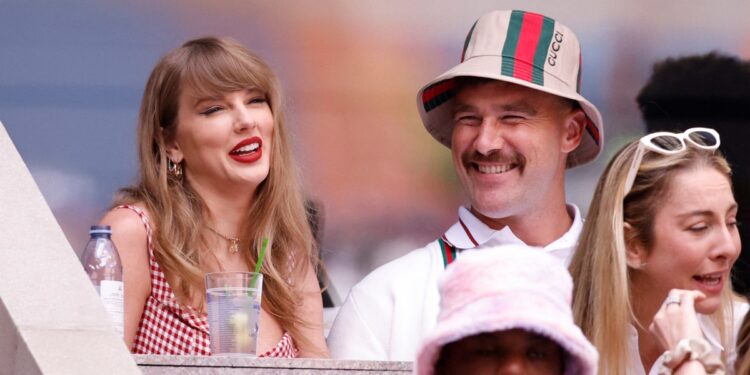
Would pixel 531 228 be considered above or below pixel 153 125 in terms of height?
below

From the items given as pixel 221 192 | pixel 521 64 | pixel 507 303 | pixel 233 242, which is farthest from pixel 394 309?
pixel 507 303

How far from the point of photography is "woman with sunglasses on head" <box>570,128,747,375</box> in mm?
4406

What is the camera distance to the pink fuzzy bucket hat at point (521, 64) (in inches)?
203

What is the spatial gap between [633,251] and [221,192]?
4.15 ft

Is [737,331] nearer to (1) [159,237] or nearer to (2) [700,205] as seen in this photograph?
(2) [700,205]

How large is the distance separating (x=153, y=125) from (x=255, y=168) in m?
0.34

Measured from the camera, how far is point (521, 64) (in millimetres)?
5184

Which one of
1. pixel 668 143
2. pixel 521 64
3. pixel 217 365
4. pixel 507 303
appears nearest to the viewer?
pixel 507 303

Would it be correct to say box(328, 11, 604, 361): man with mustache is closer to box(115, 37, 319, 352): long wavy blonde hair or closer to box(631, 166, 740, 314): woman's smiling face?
box(115, 37, 319, 352): long wavy blonde hair

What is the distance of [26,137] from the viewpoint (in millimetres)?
6285

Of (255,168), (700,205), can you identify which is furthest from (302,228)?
(700,205)

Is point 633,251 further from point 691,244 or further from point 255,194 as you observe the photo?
point 255,194

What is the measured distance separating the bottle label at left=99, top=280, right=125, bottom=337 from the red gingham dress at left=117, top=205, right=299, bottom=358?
0.36 m

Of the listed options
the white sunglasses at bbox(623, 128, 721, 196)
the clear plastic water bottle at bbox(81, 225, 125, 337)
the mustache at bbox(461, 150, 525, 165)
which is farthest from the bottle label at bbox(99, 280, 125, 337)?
the white sunglasses at bbox(623, 128, 721, 196)
